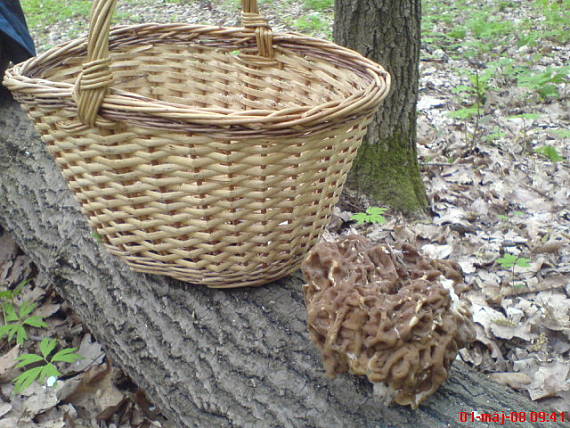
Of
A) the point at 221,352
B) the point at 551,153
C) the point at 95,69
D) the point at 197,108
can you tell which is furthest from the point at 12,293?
the point at 551,153

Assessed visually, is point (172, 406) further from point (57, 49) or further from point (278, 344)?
point (57, 49)

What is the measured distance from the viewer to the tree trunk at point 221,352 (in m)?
1.43

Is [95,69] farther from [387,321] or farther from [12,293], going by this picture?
[12,293]

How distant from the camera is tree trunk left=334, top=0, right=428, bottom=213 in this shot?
2.72 meters

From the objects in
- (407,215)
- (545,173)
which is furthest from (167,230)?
(545,173)

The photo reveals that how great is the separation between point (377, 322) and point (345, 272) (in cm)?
20

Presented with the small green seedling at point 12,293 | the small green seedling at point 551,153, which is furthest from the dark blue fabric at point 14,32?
the small green seedling at point 551,153

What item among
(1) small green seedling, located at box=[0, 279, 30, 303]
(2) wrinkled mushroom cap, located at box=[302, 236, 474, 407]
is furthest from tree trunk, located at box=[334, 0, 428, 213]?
(1) small green seedling, located at box=[0, 279, 30, 303]

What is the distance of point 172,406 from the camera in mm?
1659
